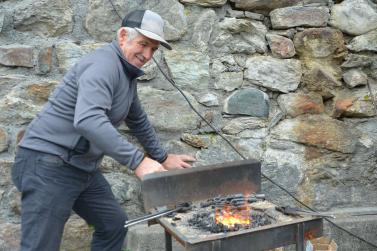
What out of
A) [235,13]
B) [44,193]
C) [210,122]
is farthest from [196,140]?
[44,193]

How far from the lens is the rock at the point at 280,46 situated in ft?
12.2

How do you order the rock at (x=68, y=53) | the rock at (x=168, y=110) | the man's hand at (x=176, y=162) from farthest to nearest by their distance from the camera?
the rock at (x=168, y=110), the rock at (x=68, y=53), the man's hand at (x=176, y=162)

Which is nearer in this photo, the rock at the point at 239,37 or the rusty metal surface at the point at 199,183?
the rusty metal surface at the point at 199,183

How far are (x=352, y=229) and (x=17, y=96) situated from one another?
8.68 feet

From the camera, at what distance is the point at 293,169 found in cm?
382

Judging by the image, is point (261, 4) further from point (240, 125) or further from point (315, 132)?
point (315, 132)

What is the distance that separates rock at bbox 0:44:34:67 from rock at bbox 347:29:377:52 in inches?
92.4

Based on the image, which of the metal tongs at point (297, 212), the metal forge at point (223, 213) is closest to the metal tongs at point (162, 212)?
the metal forge at point (223, 213)

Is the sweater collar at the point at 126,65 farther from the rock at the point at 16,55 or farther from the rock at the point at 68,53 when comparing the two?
the rock at the point at 16,55

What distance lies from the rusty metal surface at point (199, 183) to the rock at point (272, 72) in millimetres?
939

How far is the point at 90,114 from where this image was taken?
238 centimetres

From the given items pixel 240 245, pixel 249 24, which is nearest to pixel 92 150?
pixel 240 245

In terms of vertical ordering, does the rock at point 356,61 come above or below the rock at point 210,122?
above

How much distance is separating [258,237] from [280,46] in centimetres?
175
